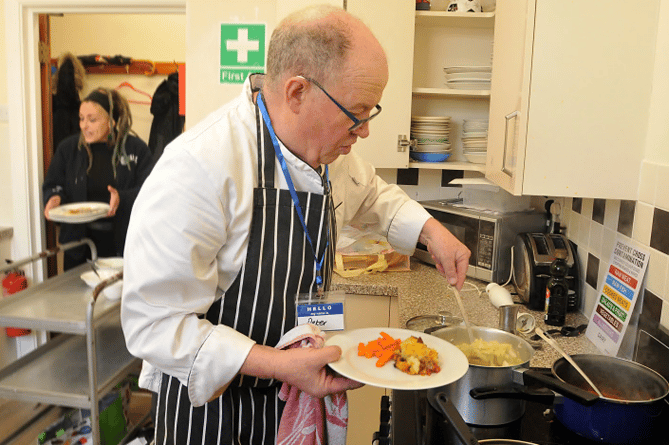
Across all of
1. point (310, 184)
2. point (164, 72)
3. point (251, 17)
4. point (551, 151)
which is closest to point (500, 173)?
point (551, 151)

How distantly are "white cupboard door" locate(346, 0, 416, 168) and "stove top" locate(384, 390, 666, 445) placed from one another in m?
1.39

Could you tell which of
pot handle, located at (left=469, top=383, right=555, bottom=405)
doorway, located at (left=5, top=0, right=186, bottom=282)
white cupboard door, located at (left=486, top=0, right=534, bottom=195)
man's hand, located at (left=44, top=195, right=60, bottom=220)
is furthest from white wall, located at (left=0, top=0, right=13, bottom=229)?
pot handle, located at (left=469, top=383, right=555, bottom=405)

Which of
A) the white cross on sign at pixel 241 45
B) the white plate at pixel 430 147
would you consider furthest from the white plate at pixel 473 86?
the white cross on sign at pixel 241 45

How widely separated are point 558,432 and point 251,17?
80.4 inches

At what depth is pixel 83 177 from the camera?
3564 millimetres

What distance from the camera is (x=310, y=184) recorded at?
1.21m

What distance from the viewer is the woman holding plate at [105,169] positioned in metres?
3.54

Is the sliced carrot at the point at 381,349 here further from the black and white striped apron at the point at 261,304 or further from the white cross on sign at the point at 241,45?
the white cross on sign at the point at 241,45

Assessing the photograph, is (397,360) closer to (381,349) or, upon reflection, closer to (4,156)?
(381,349)

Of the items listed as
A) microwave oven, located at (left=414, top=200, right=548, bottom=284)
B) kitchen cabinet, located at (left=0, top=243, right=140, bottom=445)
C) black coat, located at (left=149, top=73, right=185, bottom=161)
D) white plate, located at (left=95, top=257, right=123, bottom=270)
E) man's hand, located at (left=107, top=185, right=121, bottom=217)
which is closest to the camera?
microwave oven, located at (left=414, top=200, right=548, bottom=284)

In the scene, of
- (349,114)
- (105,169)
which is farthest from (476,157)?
(105,169)

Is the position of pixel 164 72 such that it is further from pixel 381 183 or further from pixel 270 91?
pixel 270 91

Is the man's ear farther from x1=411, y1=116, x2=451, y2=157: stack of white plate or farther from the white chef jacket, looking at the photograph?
x1=411, y1=116, x2=451, y2=157: stack of white plate

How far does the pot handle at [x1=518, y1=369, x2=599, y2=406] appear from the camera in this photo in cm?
104
